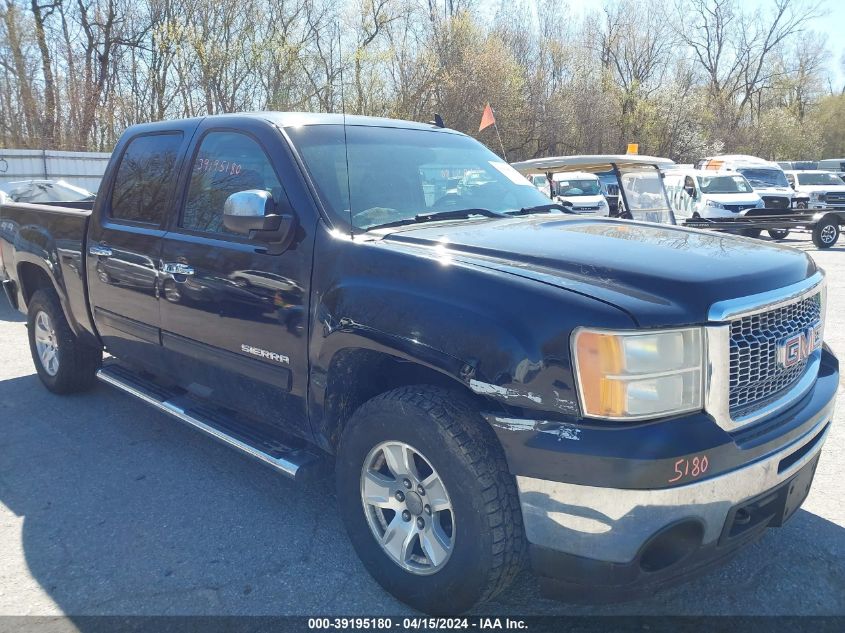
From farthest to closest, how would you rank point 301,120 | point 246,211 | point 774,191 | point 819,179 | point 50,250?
point 819,179 < point 774,191 < point 50,250 < point 301,120 < point 246,211

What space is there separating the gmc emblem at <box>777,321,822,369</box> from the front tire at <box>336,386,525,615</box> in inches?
43.0

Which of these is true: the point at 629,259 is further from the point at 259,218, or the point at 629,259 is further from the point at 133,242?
the point at 133,242

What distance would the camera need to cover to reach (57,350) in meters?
5.18

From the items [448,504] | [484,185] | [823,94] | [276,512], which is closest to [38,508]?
[276,512]

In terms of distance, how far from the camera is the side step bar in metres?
3.12

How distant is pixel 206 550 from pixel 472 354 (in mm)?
1731

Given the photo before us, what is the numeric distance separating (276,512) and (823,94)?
6530cm

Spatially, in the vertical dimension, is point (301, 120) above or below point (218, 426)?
above

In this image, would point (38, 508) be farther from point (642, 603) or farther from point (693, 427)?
point (693, 427)

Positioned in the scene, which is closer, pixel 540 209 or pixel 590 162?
pixel 540 209

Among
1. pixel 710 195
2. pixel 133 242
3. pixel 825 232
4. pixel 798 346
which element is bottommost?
pixel 825 232

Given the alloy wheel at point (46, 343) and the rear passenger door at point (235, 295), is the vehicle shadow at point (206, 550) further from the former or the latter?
the alloy wheel at point (46, 343)

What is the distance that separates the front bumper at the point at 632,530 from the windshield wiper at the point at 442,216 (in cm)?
140

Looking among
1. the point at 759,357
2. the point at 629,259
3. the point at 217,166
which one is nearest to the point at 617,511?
the point at 759,357
